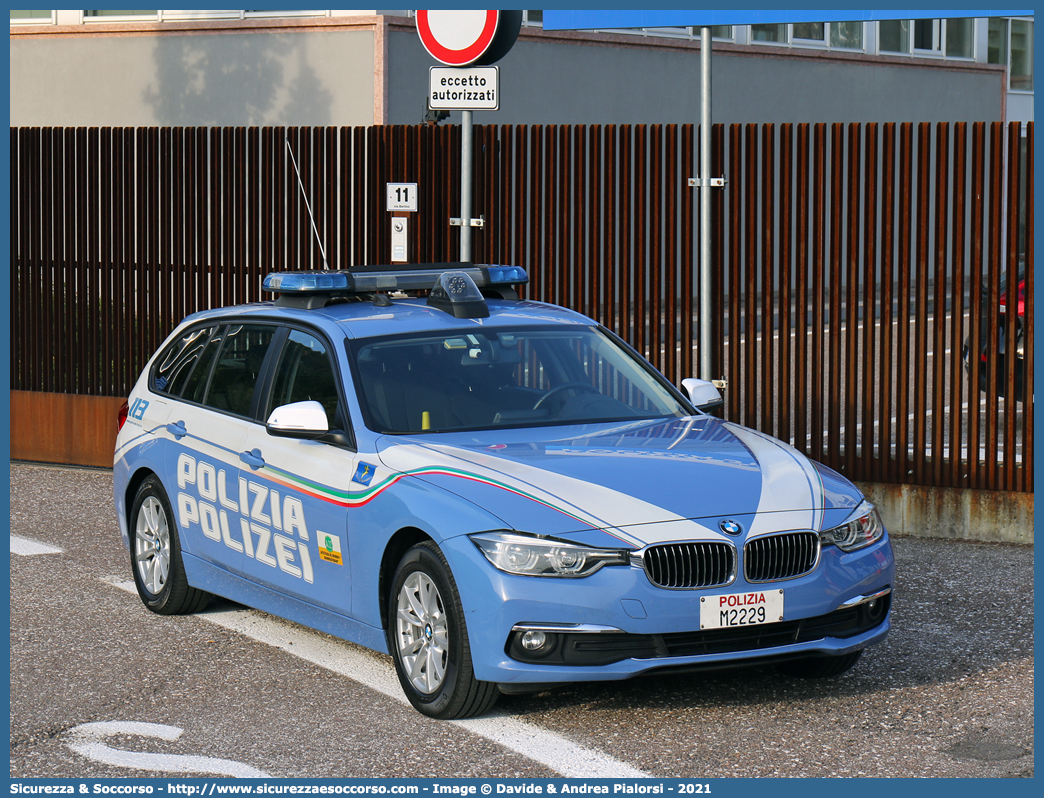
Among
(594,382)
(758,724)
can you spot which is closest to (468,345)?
(594,382)

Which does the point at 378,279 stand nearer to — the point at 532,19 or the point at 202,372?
the point at 202,372

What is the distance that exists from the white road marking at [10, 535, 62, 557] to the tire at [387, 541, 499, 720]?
3936 millimetres

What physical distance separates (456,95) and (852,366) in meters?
3.04

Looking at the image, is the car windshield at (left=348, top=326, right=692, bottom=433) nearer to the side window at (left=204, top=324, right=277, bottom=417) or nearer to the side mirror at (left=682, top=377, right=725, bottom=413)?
the side mirror at (left=682, top=377, right=725, bottom=413)

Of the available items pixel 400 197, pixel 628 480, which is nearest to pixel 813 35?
pixel 400 197

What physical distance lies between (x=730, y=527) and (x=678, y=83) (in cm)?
1957

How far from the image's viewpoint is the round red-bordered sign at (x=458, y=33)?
9.62 meters

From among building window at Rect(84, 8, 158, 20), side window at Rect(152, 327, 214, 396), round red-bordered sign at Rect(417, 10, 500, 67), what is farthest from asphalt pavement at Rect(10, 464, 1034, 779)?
building window at Rect(84, 8, 158, 20)

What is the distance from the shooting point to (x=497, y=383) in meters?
6.60

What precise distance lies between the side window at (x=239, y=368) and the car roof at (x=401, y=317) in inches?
3.5

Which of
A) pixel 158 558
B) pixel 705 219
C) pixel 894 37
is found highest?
pixel 894 37

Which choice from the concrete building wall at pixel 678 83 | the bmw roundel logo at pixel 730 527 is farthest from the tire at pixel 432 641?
the concrete building wall at pixel 678 83

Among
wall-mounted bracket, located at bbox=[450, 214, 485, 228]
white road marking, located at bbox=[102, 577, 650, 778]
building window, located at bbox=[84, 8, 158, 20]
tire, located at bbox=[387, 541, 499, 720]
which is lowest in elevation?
white road marking, located at bbox=[102, 577, 650, 778]

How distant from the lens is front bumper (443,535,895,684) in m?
5.29
